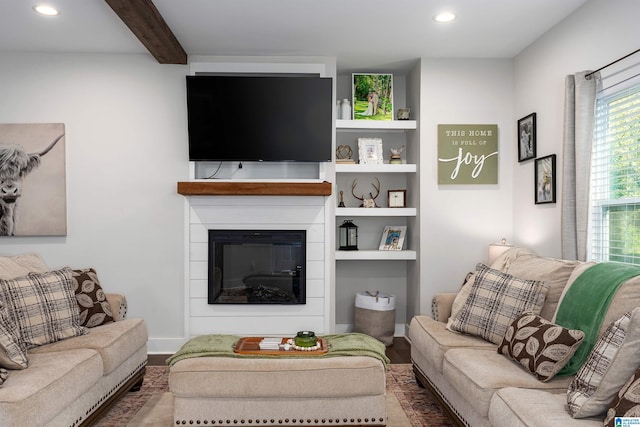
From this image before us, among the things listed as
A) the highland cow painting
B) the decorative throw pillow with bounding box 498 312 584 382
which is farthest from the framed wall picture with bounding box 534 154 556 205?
the highland cow painting

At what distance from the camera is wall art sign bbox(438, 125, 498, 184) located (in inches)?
185

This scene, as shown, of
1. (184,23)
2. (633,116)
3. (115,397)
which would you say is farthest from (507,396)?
(184,23)

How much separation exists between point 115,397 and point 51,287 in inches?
29.6

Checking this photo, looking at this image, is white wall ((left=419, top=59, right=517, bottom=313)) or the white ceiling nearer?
the white ceiling

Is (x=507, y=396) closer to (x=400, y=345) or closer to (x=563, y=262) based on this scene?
(x=563, y=262)

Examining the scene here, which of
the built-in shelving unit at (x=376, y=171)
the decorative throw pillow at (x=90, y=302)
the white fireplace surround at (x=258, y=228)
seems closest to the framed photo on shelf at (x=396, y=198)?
the built-in shelving unit at (x=376, y=171)

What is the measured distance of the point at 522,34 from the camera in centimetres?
412

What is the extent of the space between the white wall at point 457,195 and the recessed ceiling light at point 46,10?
2.94 meters

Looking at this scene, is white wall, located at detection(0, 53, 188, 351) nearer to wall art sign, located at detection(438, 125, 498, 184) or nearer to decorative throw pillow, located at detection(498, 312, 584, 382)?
wall art sign, located at detection(438, 125, 498, 184)

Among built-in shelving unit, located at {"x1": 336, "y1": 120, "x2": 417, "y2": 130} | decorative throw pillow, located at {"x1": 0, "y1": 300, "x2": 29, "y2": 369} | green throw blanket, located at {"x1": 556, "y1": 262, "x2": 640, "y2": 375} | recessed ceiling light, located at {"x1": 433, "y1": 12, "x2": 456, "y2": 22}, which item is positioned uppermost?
recessed ceiling light, located at {"x1": 433, "y1": 12, "x2": 456, "y2": 22}

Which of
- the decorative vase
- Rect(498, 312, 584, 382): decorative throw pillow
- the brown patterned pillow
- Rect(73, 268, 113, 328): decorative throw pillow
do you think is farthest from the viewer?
the decorative vase

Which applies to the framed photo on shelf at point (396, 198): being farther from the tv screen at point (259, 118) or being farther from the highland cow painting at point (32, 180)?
the highland cow painting at point (32, 180)

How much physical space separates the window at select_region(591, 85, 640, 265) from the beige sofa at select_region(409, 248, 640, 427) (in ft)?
1.48

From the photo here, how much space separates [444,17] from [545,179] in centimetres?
143
